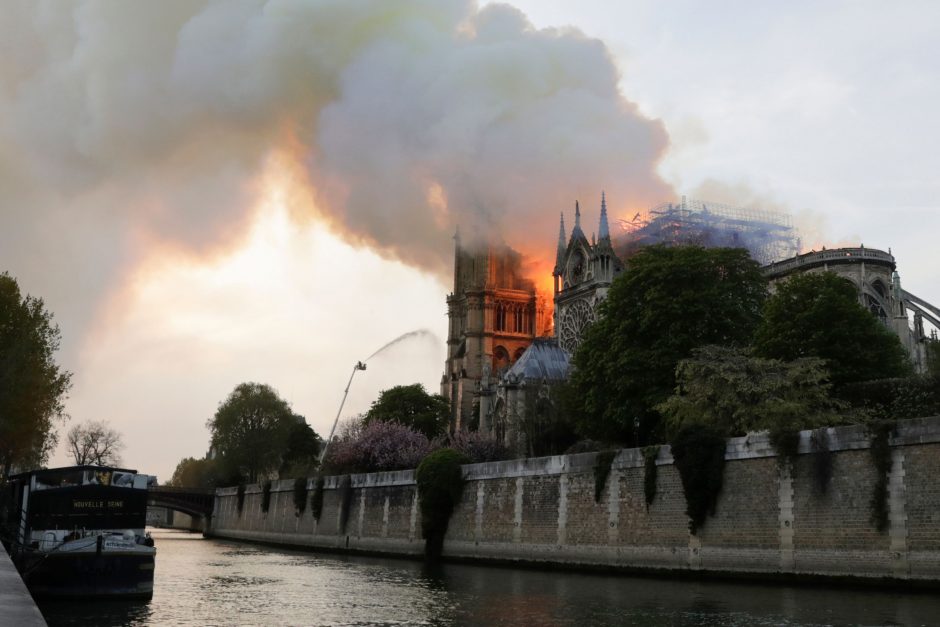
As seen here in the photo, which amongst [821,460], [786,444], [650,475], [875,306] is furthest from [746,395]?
[875,306]

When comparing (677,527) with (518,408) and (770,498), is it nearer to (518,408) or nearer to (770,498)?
(770,498)

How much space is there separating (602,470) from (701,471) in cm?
476

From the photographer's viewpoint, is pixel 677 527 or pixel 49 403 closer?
pixel 677 527

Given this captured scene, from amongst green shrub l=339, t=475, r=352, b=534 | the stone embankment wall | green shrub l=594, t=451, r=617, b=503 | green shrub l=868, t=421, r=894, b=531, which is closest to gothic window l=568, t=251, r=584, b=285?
green shrub l=339, t=475, r=352, b=534

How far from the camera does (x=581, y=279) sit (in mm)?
76438

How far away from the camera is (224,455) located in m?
89.2

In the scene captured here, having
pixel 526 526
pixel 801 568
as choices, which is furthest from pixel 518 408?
pixel 801 568

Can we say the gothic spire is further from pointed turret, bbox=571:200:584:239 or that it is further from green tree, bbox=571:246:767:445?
green tree, bbox=571:246:767:445

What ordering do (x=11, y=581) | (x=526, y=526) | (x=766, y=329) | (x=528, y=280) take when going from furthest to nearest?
(x=528, y=280) → (x=766, y=329) → (x=526, y=526) → (x=11, y=581)

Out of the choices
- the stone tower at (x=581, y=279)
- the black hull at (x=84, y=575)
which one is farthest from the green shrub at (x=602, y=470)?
the stone tower at (x=581, y=279)

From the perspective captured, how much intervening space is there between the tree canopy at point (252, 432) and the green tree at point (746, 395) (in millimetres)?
60710

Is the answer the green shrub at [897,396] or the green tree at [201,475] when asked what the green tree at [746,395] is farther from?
the green tree at [201,475]

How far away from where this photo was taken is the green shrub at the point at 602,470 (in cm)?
3209

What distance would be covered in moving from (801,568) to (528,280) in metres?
82.3
